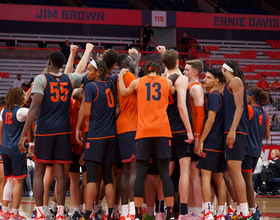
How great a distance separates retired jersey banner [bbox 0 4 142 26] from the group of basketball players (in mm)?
14491

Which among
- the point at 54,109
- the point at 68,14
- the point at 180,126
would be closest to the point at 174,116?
the point at 180,126

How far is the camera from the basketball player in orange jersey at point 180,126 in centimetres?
499

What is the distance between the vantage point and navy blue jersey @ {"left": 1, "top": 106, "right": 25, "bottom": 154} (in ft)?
18.5

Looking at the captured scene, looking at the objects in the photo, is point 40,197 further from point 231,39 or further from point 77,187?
point 231,39

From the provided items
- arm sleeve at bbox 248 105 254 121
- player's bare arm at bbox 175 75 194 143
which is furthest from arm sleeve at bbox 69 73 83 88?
arm sleeve at bbox 248 105 254 121

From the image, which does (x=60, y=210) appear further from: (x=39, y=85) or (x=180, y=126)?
(x=180, y=126)

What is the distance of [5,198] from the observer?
18.5 feet

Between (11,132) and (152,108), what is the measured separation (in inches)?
97.0

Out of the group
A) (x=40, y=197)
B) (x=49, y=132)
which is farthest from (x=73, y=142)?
(x=40, y=197)

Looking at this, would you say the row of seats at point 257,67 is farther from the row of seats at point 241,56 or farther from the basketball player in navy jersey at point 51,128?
the basketball player in navy jersey at point 51,128

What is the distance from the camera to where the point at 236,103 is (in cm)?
499

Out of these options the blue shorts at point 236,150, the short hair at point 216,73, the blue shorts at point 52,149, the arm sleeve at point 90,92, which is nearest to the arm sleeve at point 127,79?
the arm sleeve at point 90,92

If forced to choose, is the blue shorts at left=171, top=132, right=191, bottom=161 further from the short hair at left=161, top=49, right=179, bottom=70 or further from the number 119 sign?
the number 119 sign

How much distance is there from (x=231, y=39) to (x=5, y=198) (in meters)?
20.1
